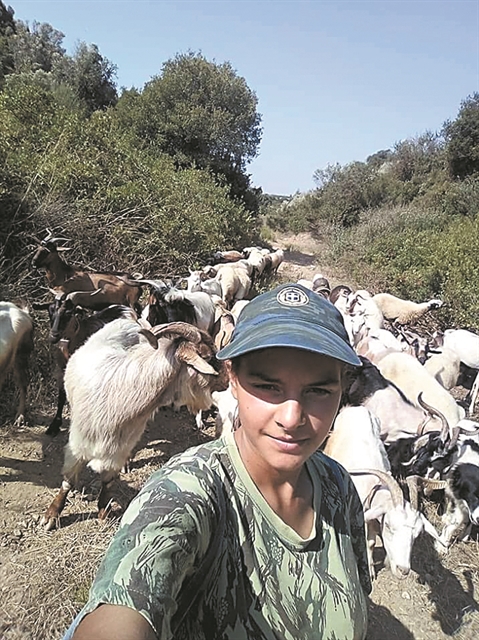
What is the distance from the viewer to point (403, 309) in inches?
438

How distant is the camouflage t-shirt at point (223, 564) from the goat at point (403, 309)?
32.3ft

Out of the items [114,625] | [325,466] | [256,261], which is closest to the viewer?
[114,625]

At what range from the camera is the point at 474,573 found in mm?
4746

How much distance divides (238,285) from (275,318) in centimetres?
1048

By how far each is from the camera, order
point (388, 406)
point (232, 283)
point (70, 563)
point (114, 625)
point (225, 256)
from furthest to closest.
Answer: point (225, 256), point (232, 283), point (388, 406), point (70, 563), point (114, 625)

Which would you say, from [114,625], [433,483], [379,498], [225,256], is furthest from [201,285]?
[114,625]

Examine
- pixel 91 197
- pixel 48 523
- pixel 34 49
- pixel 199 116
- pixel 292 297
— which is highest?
pixel 34 49

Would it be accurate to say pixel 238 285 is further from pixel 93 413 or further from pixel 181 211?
pixel 93 413

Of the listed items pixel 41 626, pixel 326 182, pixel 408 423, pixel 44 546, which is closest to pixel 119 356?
pixel 44 546

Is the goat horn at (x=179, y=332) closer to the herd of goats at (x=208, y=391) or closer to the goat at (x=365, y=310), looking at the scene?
the herd of goats at (x=208, y=391)

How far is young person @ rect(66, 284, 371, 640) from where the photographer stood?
3.67 ft

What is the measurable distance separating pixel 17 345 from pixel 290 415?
4742 mm

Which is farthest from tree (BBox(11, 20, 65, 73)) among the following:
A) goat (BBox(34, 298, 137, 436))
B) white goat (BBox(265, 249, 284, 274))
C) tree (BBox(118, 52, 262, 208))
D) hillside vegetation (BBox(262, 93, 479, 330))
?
goat (BBox(34, 298, 137, 436))

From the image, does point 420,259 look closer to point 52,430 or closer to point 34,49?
point 52,430
